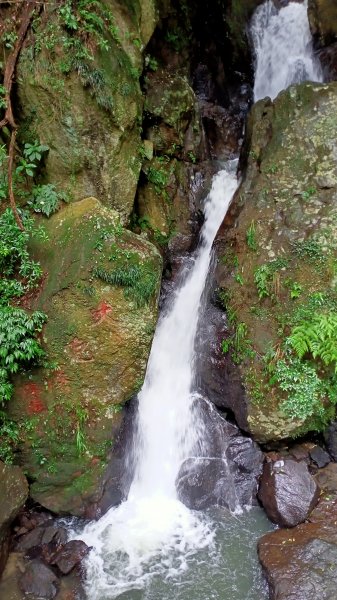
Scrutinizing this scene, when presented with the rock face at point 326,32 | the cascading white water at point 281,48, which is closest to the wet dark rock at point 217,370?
the cascading white water at point 281,48

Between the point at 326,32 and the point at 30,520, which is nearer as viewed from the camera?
the point at 30,520

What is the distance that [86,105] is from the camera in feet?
23.5

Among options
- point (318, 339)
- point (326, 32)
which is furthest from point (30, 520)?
point (326, 32)

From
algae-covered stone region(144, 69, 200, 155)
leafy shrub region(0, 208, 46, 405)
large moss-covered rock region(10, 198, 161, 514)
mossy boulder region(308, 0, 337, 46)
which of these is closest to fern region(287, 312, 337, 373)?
large moss-covered rock region(10, 198, 161, 514)

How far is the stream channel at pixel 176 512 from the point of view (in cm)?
584

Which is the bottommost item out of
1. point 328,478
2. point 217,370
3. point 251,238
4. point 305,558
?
point 305,558

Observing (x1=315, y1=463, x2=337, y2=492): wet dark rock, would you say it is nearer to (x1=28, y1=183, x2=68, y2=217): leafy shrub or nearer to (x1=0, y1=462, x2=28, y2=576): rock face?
(x1=0, y1=462, x2=28, y2=576): rock face

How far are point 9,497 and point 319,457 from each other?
4.76 m

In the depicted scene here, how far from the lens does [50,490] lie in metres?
6.62

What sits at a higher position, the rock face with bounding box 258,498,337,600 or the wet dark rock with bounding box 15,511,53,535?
the rock face with bounding box 258,498,337,600

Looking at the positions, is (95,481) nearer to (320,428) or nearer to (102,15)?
(320,428)

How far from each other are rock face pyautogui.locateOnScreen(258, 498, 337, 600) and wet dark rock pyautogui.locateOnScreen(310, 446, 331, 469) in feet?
2.01

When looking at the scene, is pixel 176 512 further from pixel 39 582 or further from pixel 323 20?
pixel 323 20

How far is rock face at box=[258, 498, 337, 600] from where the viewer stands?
17.6 feet
